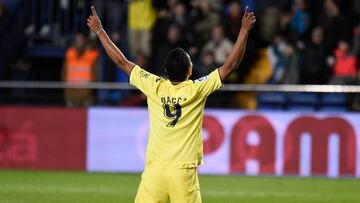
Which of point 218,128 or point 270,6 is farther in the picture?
point 270,6

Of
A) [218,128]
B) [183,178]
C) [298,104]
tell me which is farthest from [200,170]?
[183,178]

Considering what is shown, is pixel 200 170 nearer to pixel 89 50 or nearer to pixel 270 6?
pixel 89 50

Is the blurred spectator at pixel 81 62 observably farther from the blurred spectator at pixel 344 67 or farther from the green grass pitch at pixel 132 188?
the blurred spectator at pixel 344 67

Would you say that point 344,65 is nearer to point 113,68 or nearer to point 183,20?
point 183,20

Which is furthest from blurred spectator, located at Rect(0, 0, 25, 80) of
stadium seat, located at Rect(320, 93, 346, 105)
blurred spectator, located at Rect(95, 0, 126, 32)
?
stadium seat, located at Rect(320, 93, 346, 105)

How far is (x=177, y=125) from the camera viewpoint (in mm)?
7531

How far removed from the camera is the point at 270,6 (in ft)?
61.6

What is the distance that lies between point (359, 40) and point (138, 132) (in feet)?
15.4

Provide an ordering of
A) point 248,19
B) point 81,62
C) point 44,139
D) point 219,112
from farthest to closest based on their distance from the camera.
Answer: point 81,62, point 44,139, point 219,112, point 248,19

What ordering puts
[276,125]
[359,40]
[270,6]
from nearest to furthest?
[276,125]
[359,40]
[270,6]

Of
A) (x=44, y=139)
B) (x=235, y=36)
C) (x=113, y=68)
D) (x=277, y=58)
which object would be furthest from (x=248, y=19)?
(x=113, y=68)

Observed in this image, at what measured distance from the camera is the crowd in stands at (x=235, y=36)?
1711 centimetres

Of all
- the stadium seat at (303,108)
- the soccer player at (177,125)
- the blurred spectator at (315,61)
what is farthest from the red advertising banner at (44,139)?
the soccer player at (177,125)

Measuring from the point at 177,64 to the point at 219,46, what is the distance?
9820 millimetres
